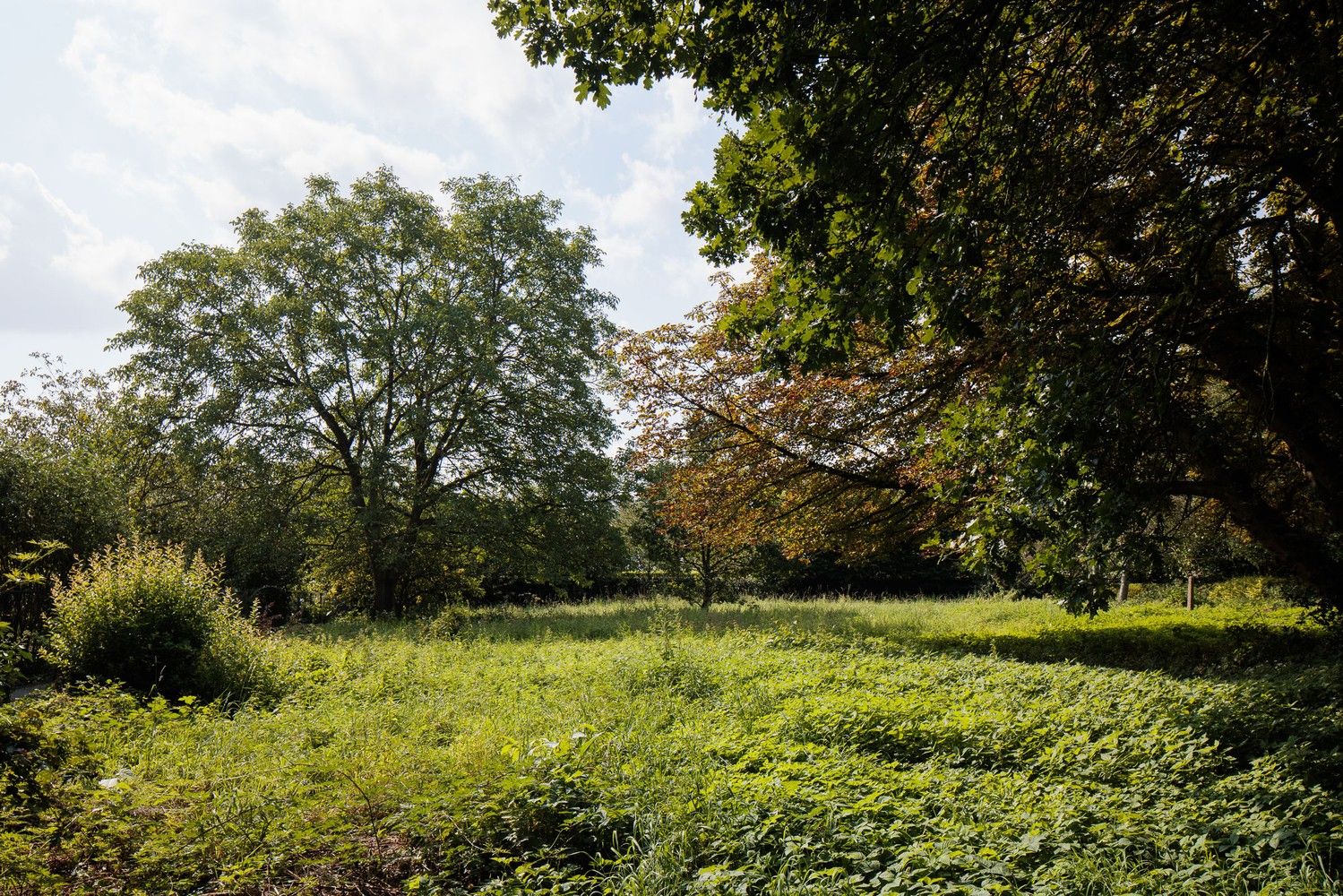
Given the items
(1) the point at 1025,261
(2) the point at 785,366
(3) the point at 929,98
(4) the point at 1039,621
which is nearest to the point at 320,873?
(2) the point at 785,366

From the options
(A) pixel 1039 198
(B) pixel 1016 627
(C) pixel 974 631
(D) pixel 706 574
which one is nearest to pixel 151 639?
(A) pixel 1039 198

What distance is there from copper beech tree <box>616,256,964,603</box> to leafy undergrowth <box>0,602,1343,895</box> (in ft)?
13.1

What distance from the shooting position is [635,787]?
4191 millimetres

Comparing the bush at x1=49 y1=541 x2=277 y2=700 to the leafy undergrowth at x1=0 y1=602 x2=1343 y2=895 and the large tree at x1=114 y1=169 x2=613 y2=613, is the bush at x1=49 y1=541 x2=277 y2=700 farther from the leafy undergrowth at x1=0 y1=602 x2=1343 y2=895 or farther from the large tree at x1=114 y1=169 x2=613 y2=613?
the large tree at x1=114 y1=169 x2=613 y2=613

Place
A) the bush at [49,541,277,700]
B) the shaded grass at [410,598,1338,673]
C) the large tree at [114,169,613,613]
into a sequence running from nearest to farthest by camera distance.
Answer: the bush at [49,541,277,700], the shaded grass at [410,598,1338,673], the large tree at [114,169,613,613]

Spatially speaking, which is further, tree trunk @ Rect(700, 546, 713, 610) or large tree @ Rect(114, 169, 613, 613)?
tree trunk @ Rect(700, 546, 713, 610)

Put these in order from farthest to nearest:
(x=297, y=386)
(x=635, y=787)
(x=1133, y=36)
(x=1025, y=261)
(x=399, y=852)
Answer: (x=297, y=386) < (x=1025, y=261) < (x=1133, y=36) < (x=635, y=787) < (x=399, y=852)

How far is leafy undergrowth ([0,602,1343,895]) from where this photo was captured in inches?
133

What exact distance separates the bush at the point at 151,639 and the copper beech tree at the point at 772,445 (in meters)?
6.71

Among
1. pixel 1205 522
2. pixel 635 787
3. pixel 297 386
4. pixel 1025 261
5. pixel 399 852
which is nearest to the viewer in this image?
pixel 399 852

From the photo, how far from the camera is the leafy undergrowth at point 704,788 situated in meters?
3.38

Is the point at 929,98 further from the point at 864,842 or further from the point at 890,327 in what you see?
the point at 864,842

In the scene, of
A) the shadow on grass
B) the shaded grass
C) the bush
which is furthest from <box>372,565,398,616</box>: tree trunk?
the bush

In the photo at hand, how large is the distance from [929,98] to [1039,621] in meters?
13.8
